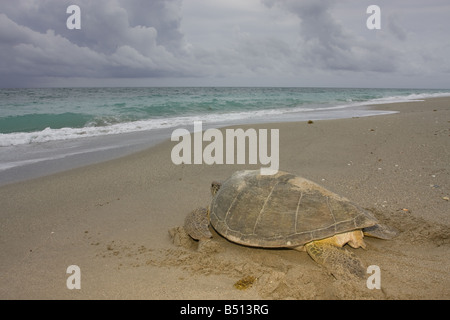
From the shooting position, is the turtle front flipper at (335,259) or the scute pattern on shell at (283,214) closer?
the turtle front flipper at (335,259)

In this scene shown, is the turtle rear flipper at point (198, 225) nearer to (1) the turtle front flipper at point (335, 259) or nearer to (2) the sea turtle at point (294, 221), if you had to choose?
(2) the sea turtle at point (294, 221)

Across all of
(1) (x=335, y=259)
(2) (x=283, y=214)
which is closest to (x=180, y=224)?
(2) (x=283, y=214)

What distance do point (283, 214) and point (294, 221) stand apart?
0.14 m

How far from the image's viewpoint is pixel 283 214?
331cm

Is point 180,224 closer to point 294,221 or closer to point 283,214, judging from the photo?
point 283,214

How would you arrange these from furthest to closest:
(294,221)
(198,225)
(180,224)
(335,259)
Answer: (180,224) → (198,225) → (294,221) → (335,259)

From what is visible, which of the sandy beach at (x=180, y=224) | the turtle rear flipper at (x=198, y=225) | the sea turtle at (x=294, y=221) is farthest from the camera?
the turtle rear flipper at (x=198, y=225)

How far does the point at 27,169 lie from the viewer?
6570mm

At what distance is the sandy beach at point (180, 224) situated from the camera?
2842 millimetres

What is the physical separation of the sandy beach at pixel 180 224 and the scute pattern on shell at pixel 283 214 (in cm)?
28

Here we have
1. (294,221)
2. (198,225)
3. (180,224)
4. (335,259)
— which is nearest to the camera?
(335,259)

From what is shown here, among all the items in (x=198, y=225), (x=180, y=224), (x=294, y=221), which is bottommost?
(x=180, y=224)

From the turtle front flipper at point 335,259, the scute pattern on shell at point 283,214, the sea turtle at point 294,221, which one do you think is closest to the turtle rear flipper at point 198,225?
the sea turtle at point 294,221
